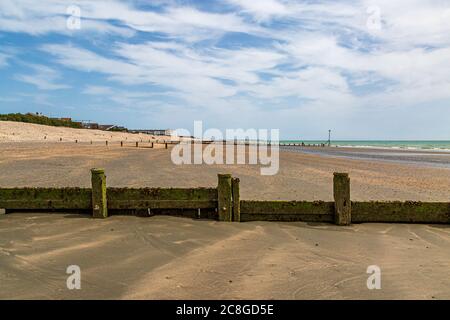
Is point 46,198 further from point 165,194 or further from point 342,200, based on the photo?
point 342,200

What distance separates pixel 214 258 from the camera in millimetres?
5508

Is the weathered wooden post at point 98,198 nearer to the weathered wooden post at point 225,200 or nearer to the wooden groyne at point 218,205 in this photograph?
the wooden groyne at point 218,205

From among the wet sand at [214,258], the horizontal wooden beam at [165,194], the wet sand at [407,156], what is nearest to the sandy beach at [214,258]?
the wet sand at [214,258]

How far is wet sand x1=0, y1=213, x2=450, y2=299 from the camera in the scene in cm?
437

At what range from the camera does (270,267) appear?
202 inches

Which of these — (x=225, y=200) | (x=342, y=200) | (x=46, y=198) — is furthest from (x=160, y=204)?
(x=342, y=200)

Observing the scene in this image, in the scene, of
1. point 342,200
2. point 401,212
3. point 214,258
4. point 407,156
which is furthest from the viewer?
point 407,156

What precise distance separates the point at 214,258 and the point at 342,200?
331 centimetres

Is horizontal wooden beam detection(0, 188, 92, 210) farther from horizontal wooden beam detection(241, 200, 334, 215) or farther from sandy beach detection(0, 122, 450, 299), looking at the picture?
horizontal wooden beam detection(241, 200, 334, 215)

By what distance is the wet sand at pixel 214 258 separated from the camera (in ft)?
14.3

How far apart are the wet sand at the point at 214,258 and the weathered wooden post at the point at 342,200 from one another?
0.82ft

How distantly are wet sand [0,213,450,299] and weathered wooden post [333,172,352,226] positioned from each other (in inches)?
9.8
